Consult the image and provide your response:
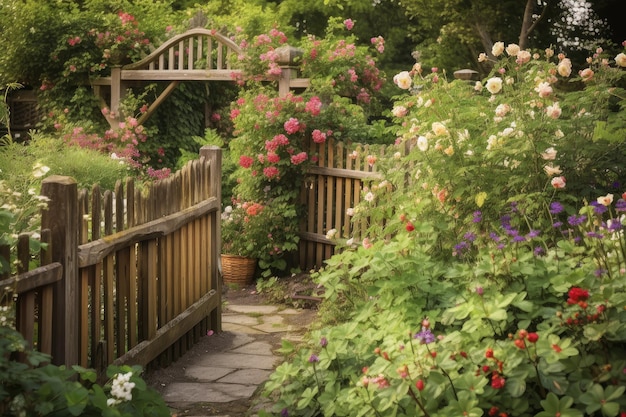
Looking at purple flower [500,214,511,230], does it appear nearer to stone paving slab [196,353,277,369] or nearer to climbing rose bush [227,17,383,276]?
stone paving slab [196,353,277,369]

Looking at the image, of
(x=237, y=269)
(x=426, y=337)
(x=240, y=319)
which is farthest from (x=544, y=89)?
(x=237, y=269)

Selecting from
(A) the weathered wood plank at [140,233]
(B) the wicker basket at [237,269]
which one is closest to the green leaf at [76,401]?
(A) the weathered wood plank at [140,233]

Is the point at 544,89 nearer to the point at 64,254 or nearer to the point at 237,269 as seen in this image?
the point at 64,254

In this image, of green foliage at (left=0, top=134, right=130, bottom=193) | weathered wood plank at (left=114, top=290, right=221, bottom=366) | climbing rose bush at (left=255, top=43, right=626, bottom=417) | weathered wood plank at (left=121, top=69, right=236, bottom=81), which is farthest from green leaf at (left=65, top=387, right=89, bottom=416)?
weathered wood plank at (left=121, top=69, right=236, bottom=81)

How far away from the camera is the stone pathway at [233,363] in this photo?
4.94 m

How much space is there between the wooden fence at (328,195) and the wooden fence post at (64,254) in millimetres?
4625

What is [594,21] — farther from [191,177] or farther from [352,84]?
[191,177]

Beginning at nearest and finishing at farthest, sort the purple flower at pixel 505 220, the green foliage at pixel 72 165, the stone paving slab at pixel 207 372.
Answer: the purple flower at pixel 505 220 < the stone paving slab at pixel 207 372 < the green foliage at pixel 72 165

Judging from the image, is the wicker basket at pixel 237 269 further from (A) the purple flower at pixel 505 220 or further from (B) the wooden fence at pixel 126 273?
(A) the purple flower at pixel 505 220

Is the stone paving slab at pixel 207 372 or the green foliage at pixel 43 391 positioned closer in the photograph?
the green foliage at pixel 43 391

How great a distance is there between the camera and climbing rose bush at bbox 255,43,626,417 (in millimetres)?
3307

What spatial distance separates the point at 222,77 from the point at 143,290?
6774mm

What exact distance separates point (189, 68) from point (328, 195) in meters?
4.15

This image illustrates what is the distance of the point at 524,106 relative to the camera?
210 inches
